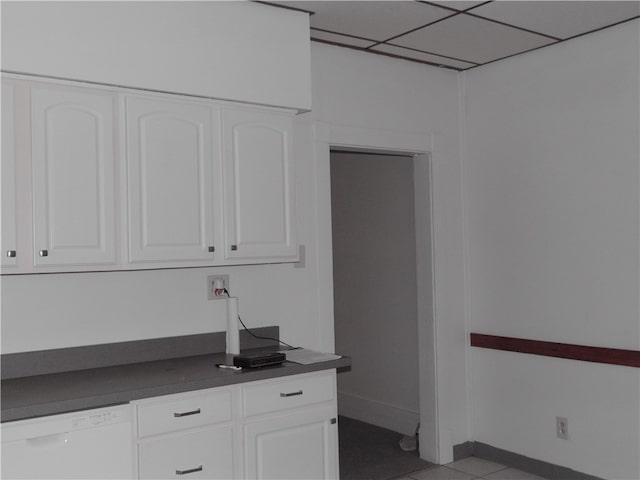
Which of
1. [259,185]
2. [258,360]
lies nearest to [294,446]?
[258,360]

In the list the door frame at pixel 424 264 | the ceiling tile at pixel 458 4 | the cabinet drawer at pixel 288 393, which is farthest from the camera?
the door frame at pixel 424 264

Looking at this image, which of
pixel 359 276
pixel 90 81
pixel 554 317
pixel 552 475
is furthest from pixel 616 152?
pixel 90 81

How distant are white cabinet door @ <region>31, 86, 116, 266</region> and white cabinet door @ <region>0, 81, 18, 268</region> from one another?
75 millimetres

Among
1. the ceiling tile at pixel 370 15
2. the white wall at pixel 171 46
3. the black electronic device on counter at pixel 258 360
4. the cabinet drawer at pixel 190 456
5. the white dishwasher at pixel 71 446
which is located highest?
the ceiling tile at pixel 370 15

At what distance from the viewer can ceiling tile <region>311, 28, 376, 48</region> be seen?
12.2 ft

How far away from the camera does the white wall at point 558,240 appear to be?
3727mm

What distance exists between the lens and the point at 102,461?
8.51 ft

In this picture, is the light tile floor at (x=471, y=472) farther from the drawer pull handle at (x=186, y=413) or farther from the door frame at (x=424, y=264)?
the drawer pull handle at (x=186, y=413)

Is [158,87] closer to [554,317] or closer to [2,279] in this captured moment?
[2,279]

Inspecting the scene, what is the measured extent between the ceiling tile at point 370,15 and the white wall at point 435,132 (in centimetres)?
33

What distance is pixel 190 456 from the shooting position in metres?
2.81

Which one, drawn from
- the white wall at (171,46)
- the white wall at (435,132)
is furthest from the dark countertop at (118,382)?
the white wall at (171,46)

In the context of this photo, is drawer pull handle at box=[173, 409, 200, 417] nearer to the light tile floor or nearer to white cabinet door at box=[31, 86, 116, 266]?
white cabinet door at box=[31, 86, 116, 266]

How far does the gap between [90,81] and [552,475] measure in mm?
3303
